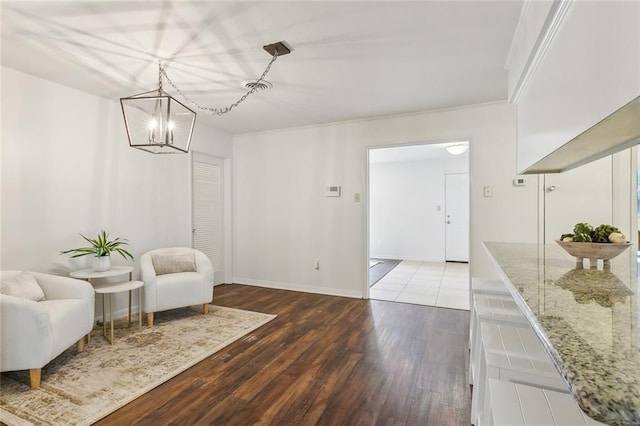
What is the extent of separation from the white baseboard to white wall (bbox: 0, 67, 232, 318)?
1461mm

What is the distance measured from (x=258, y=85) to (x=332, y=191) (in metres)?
1.88

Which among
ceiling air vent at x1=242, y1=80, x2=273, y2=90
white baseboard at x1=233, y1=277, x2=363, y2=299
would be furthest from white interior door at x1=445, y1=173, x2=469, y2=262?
ceiling air vent at x1=242, y1=80, x2=273, y2=90

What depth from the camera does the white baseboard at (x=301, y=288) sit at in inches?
174

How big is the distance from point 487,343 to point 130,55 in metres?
3.13

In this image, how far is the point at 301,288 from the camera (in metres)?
4.75

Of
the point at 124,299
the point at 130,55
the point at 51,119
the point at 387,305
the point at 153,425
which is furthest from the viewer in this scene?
the point at 387,305

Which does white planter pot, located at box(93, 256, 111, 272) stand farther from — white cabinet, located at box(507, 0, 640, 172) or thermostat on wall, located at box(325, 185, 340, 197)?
white cabinet, located at box(507, 0, 640, 172)

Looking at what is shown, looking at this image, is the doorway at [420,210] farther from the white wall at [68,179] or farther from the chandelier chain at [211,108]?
the white wall at [68,179]

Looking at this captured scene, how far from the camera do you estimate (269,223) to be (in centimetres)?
502

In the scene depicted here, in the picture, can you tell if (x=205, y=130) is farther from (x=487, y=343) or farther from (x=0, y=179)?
(x=487, y=343)

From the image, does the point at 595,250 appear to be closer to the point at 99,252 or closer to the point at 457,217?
the point at 99,252

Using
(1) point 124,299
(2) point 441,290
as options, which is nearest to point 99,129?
(1) point 124,299

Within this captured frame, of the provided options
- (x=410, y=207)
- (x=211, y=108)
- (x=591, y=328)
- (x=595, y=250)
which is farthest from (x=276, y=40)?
(x=410, y=207)

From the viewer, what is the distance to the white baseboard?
14.5 ft
